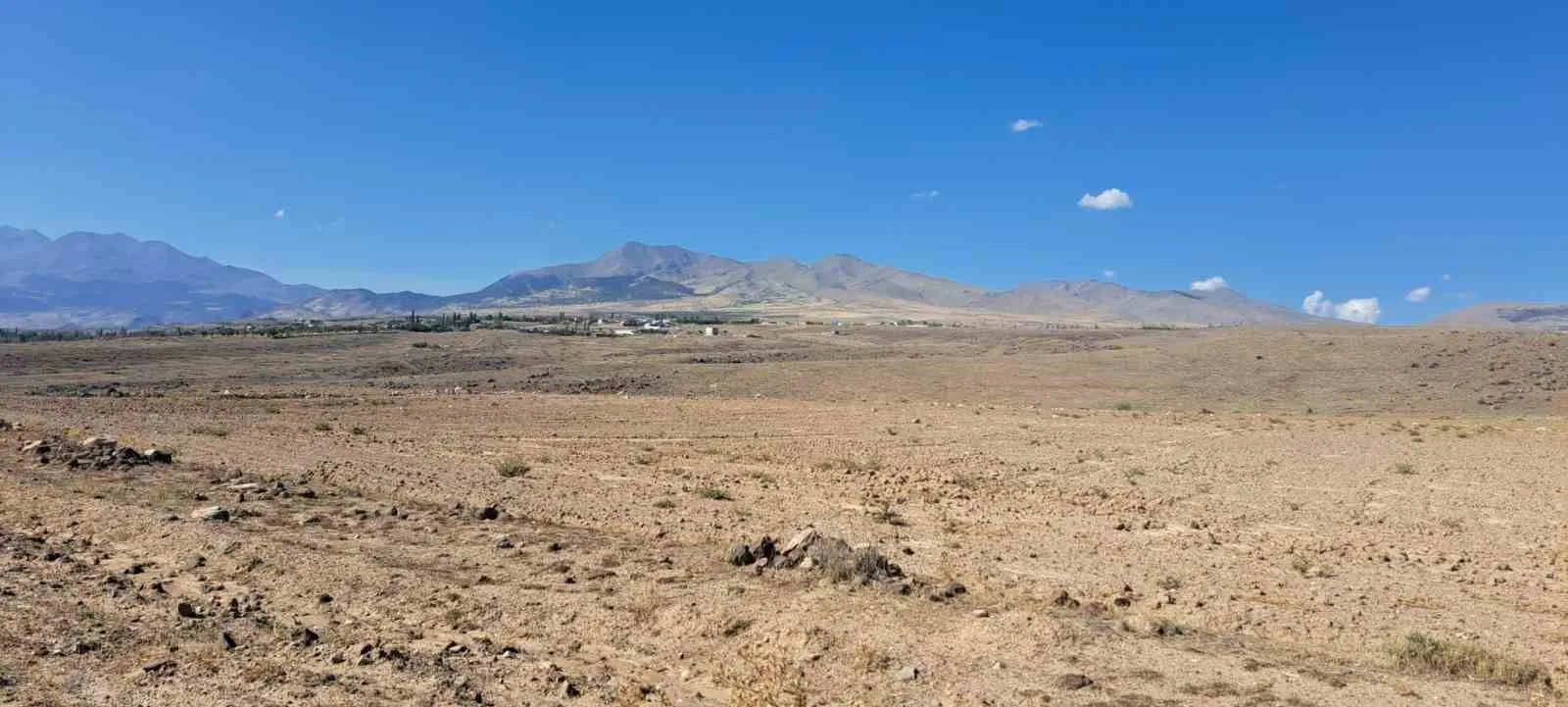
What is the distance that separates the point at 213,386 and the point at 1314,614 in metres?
55.1

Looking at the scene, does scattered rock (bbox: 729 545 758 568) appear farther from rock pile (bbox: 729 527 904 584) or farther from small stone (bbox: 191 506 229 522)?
small stone (bbox: 191 506 229 522)

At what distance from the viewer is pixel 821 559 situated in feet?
36.4

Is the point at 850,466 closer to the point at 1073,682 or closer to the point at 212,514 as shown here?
the point at 212,514

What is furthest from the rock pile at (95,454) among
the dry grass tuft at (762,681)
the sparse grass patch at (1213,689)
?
the sparse grass patch at (1213,689)

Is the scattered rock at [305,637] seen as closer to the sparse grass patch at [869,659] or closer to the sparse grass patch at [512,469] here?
the sparse grass patch at [869,659]

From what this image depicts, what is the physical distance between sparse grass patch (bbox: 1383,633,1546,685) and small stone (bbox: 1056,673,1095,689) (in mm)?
2856

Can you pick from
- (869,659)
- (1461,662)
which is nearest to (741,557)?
(869,659)

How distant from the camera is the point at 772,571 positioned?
11.1 m

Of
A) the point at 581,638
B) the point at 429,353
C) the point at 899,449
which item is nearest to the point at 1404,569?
the point at 581,638

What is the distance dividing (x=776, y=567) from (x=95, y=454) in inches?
584

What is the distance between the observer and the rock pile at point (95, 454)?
17.8 meters

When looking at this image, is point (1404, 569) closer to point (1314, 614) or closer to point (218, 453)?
point (1314, 614)

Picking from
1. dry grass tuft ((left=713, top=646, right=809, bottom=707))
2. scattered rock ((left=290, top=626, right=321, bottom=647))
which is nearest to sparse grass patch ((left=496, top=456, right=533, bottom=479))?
scattered rock ((left=290, top=626, right=321, bottom=647))

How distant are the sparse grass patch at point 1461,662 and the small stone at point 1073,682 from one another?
2856mm
